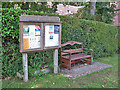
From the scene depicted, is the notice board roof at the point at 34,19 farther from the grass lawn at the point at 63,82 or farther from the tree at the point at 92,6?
the tree at the point at 92,6

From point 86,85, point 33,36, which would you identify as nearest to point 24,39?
point 33,36

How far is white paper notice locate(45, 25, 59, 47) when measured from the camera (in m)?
4.35

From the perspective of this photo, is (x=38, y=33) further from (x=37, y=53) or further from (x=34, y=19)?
(x=37, y=53)

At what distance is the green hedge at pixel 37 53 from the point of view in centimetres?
401

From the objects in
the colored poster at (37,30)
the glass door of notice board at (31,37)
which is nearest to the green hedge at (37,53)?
the glass door of notice board at (31,37)

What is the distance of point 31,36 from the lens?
3.96m

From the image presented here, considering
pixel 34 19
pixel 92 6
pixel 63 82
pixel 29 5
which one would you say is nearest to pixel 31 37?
pixel 34 19

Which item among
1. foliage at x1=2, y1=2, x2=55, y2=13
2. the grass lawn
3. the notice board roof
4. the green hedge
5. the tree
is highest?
the tree

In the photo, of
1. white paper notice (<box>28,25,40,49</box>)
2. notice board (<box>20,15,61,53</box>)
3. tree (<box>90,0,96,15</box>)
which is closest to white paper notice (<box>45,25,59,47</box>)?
notice board (<box>20,15,61,53</box>)

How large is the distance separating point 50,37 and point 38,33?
507 mm

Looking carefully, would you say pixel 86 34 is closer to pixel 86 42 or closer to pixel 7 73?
pixel 86 42

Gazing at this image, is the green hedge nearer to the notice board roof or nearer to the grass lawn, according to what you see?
the grass lawn

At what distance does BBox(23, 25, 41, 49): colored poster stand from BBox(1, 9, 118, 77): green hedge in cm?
49

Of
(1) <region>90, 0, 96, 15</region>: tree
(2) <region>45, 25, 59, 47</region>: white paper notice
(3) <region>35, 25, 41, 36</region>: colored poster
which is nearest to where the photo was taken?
(3) <region>35, 25, 41, 36</region>: colored poster
